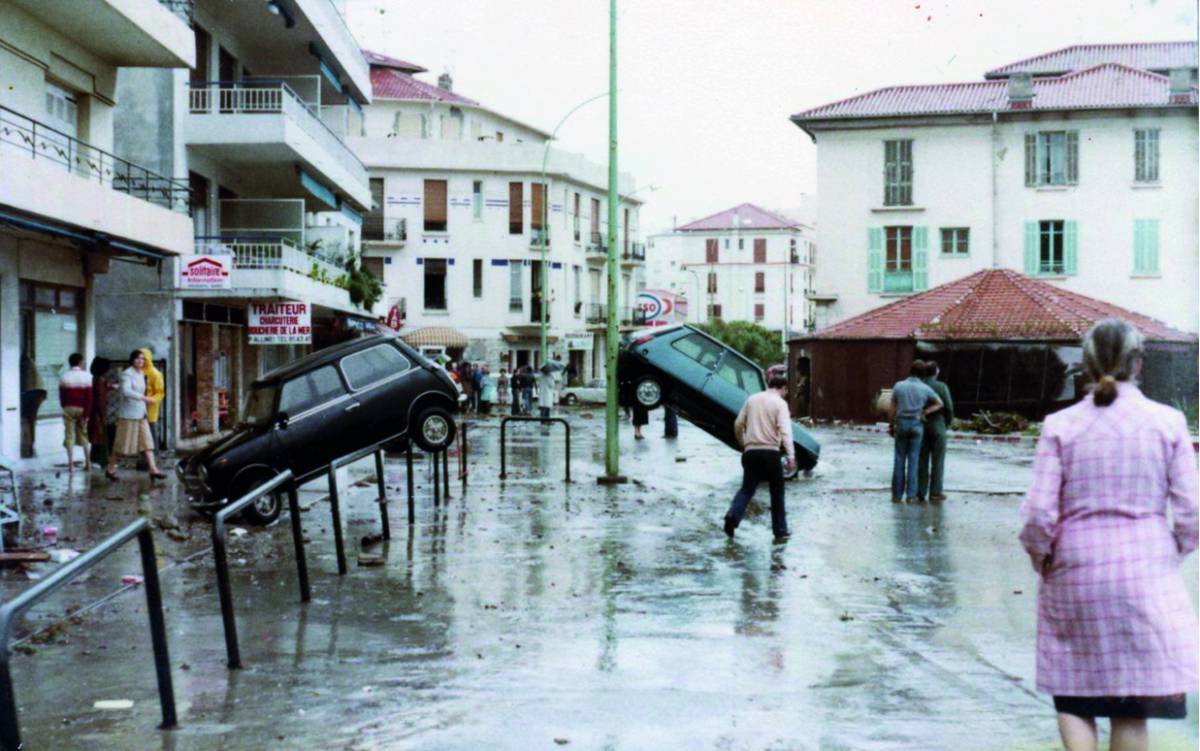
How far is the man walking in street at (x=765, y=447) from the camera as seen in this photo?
1359 centimetres

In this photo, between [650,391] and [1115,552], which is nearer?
[1115,552]

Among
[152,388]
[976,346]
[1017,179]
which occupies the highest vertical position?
[1017,179]

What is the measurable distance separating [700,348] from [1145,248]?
2882 centimetres

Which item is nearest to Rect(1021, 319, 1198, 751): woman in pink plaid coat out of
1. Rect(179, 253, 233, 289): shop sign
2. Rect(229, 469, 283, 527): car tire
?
Rect(229, 469, 283, 527): car tire

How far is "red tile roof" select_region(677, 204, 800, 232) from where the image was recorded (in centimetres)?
12500

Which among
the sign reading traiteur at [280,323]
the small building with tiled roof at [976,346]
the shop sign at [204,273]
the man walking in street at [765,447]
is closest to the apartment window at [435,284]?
the small building with tiled roof at [976,346]

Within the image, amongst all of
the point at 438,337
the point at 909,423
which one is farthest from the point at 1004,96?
the point at 909,423

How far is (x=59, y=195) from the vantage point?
1875 centimetres

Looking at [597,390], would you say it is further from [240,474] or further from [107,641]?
[107,641]

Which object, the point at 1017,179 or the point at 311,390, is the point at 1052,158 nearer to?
the point at 1017,179

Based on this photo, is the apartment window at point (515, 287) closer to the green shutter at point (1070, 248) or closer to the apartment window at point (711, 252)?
the green shutter at point (1070, 248)

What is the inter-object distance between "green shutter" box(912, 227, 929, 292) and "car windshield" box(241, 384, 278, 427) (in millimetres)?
37800

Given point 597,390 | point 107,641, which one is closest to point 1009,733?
point 107,641

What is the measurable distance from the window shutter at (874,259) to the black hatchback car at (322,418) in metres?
35.4
